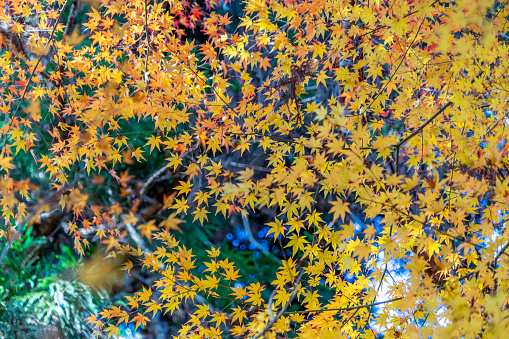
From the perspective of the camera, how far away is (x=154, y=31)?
2346mm

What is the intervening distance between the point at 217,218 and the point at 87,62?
6.24 feet

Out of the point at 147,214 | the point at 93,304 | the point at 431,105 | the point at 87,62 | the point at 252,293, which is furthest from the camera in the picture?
the point at 147,214

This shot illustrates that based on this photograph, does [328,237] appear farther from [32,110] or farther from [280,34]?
[32,110]

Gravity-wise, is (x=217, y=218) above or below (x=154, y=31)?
below

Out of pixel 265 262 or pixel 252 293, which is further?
pixel 265 262

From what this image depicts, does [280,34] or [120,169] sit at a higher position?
[280,34]

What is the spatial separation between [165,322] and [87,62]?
2.25 metres

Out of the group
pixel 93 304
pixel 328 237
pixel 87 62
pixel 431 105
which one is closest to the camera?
pixel 328 237

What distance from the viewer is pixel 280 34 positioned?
1.90 m

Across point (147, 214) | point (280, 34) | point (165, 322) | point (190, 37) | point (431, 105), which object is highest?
point (280, 34)

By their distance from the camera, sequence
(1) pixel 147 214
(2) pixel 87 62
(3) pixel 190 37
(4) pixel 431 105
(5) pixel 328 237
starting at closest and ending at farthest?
(5) pixel 328 237 < (2) pixel 87 62 < (4) pixel 431 105 < (1) pixel 147 214 < (3) pixel 190 37

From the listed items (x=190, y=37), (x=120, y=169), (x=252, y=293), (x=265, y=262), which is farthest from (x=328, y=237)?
(x=190, y=37)

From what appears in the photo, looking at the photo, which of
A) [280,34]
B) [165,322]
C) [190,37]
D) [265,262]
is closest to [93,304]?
[165,322]

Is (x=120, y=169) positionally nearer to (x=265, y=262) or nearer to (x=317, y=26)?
(x=265, y=262)
